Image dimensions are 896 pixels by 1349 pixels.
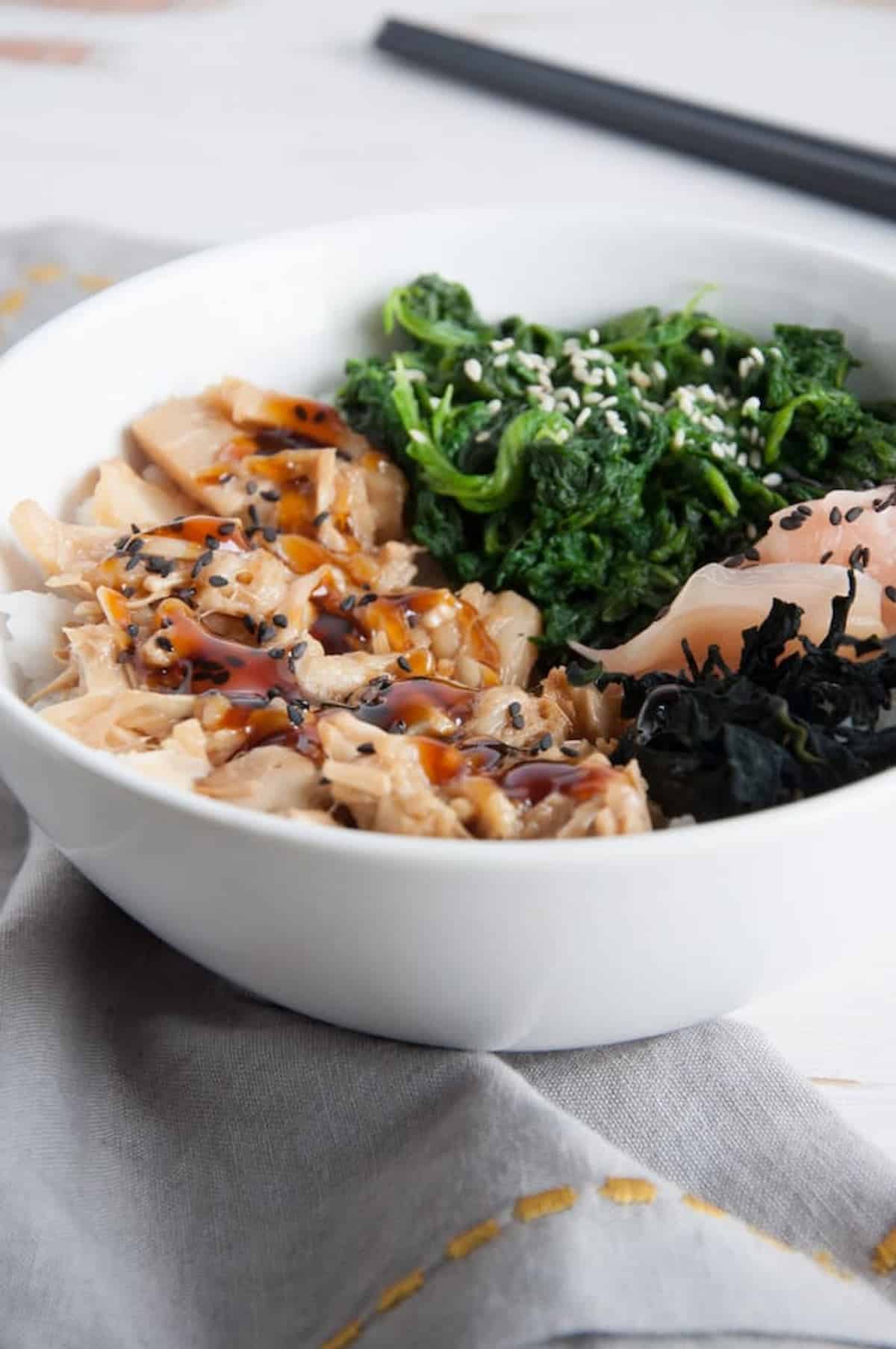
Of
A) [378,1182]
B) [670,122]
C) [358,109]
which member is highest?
[670,122]

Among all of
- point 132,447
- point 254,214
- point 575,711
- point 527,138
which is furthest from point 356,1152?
point 527,138

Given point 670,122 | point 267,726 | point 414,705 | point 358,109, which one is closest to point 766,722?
point 414,705

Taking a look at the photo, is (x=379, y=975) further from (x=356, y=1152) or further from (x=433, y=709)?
(x=433, y=709)

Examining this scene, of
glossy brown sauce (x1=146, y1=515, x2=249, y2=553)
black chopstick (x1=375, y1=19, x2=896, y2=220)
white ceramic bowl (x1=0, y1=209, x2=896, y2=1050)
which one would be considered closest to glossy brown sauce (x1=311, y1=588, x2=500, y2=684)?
glossy brown sauce (x1=146, y1=515, x2=249, y2=553)

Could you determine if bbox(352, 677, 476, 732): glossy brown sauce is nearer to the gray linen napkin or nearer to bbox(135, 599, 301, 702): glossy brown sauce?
bbox(135, 599, 301, 702): glossy brown sauce

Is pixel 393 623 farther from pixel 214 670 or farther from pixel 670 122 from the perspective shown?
pixel 670 122

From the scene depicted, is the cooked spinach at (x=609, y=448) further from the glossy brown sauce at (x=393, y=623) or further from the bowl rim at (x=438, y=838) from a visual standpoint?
the bowl rim at (x=438, y=838)
